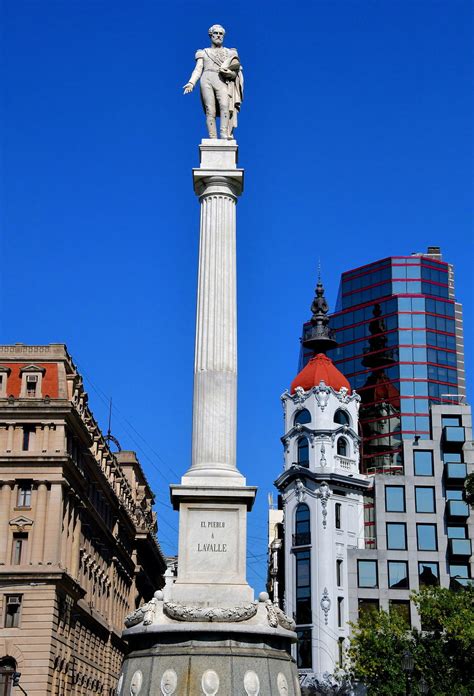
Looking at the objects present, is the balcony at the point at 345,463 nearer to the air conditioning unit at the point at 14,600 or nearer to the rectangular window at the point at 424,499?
the rectangular window at the point at 424,499

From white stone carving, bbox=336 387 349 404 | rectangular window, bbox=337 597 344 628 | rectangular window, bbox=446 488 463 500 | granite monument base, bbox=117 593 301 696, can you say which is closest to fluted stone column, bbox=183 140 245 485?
granite monument base, bbox=117 593 301 696

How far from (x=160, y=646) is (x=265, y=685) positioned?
2.47m

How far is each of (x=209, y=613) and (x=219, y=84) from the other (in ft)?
49.5

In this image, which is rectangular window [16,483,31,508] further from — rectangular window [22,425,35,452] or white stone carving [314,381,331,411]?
white stone carving [314,381,331,411]

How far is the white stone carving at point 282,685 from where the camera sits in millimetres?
22047

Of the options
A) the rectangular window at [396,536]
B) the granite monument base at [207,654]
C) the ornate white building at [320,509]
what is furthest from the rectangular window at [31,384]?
the rectangular window at [396,536]

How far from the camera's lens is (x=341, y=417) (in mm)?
83562

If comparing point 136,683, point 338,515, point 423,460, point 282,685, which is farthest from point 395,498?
point 136,683

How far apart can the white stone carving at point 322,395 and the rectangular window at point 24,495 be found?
3342cm

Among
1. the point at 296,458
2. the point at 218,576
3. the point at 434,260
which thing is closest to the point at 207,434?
the point at 218,576

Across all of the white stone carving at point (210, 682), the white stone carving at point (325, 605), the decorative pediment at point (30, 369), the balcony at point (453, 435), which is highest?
the balcony at point (453, 435)

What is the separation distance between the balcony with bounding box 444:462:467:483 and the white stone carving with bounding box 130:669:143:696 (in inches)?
2449

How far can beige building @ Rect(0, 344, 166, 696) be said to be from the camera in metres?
51.0

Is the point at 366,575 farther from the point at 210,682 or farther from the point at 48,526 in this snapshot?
the point at 210,682
